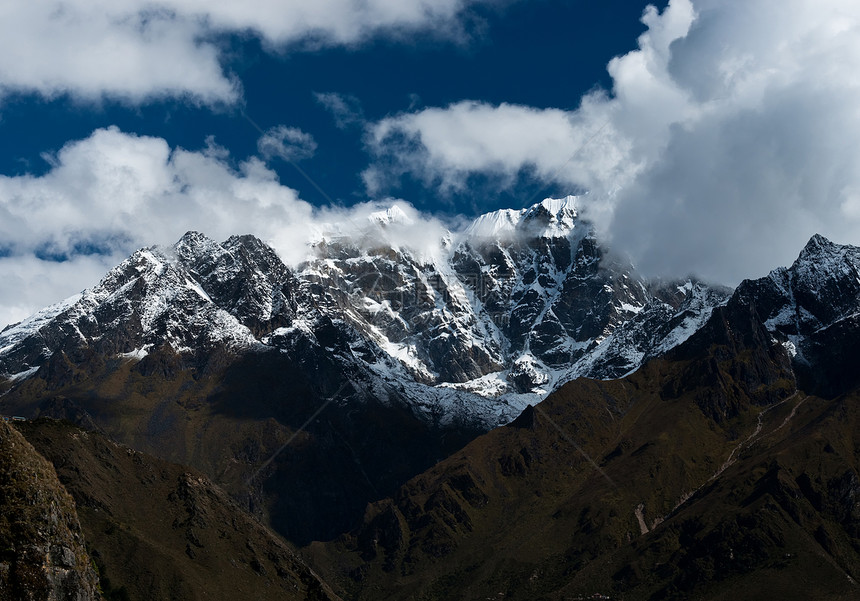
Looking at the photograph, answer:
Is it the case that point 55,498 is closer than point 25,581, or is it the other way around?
point 25,581

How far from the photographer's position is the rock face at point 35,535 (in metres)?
158

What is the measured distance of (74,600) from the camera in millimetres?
166750

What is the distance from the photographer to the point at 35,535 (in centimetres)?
16388

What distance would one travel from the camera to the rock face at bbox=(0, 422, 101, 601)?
15850cm

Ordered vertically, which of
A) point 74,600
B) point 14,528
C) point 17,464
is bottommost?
point 74,600

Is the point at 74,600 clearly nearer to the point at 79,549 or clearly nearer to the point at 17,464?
the point at 79,549

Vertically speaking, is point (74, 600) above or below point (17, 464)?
below

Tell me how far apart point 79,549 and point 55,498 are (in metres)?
9.65

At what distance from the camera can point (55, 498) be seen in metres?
173

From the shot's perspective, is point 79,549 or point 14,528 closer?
point 14,528

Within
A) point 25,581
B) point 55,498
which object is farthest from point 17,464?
point 25,581

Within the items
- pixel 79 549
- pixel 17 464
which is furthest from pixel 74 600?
pixel 17 464

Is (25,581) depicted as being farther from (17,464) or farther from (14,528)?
(17,464)

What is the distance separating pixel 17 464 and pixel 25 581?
66.8 feet
